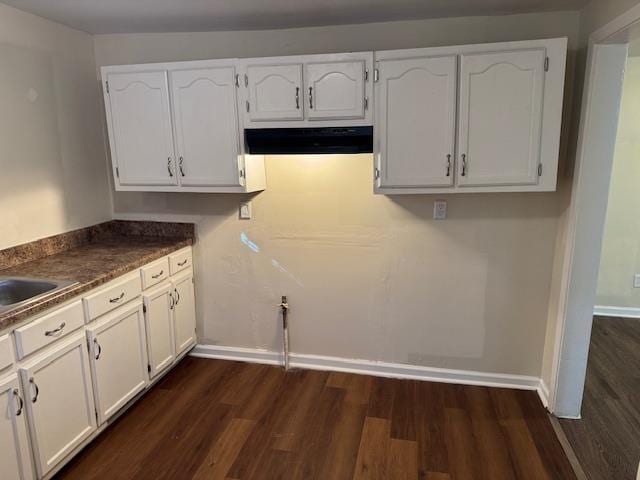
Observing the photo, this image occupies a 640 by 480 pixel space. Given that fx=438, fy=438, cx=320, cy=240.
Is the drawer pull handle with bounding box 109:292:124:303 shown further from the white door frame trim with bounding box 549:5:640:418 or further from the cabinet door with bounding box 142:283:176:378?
the white door frame trim with bounding box 549:5:640:418

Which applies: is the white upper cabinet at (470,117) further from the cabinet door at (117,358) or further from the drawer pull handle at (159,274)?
the cabinet door at (117,358)

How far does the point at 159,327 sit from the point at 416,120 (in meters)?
2.04

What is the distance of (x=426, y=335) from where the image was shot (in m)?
2.99

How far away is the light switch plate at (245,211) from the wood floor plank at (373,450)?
154 centimetres

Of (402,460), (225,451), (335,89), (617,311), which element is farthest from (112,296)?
(617,311)

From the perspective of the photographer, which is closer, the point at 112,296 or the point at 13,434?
the point at 13,434

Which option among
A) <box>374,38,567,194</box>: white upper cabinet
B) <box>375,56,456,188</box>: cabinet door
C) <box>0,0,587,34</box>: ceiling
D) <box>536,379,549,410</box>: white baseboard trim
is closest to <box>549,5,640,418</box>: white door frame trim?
<box>536,379,549,410</box>: white baseboard trim

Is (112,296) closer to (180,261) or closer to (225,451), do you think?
(180,261)

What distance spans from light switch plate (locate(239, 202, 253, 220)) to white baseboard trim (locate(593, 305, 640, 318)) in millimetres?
3366

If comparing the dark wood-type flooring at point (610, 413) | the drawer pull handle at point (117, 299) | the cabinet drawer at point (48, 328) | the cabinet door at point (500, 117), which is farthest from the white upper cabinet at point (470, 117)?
the cabinet drawer at point (48, 328)

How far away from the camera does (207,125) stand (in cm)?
265

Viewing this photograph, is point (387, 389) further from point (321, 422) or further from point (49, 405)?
point (49, 405)

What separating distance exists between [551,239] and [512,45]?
3.86 ft

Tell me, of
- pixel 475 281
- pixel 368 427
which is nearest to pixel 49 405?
pixel 368 427
